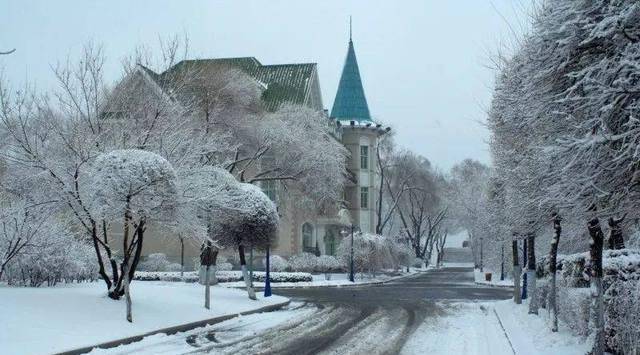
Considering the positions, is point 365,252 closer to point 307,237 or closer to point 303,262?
point 303,262

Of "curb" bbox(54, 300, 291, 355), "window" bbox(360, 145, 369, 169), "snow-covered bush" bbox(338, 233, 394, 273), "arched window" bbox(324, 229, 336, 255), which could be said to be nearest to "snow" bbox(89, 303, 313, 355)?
"curb" bbox(54, 300, 291, 355)

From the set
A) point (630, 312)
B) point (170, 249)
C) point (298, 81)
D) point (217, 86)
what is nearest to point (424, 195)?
point (298, 81)

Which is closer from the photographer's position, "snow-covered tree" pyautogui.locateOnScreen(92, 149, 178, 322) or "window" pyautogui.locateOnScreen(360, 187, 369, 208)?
"snow-covered tree" pyautogui.locateOnScreen(92, 149, 178, 322)

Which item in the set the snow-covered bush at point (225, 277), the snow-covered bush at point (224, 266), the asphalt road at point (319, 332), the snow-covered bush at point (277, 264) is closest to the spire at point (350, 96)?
the snow-covered bush at point (277, 264)

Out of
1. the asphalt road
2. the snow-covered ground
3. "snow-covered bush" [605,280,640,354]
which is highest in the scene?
"snow-covered bush" [605,280,640,354]

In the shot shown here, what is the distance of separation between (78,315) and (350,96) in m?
51.0

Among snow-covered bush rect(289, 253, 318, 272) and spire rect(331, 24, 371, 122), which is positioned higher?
spire rect(331, 24, 371, 122)

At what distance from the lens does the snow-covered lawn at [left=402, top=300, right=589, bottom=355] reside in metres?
12.4

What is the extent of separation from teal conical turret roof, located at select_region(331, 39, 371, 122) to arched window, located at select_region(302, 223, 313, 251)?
12.6 metres

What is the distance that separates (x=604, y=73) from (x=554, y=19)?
38.5 inches

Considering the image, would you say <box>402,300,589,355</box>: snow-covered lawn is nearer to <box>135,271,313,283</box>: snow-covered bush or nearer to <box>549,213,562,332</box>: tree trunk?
<box>549,213,562,332</box>: tree trunk

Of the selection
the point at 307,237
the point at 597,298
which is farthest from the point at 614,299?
the point at 307,237

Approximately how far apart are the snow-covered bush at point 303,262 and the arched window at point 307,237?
4611 mm

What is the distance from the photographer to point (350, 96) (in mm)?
63406
